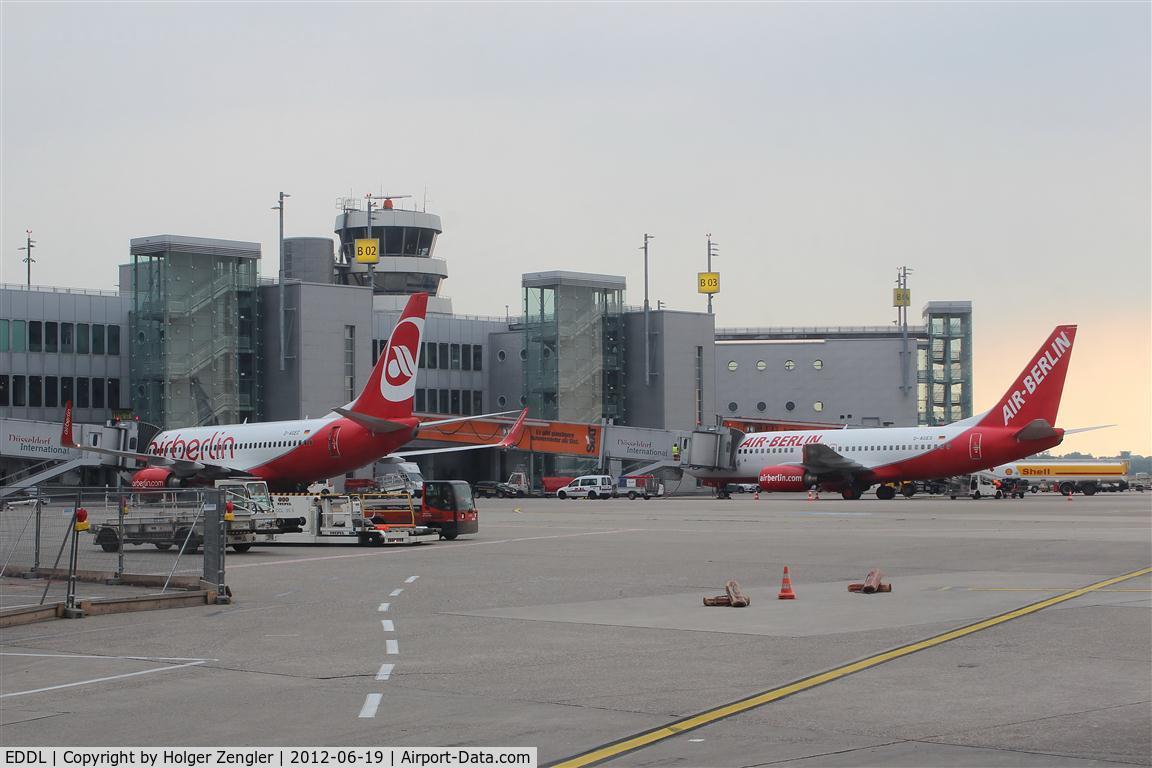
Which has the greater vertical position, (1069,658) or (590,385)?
(590,385)

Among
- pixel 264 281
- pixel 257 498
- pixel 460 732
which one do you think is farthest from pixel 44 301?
pixel 460 732

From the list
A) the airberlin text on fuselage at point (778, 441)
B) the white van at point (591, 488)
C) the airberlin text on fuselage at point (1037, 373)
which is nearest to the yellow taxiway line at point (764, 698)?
the airberlin text on fuselage at point (1037, 373)

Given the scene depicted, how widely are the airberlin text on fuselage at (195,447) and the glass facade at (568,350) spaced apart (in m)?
41.9

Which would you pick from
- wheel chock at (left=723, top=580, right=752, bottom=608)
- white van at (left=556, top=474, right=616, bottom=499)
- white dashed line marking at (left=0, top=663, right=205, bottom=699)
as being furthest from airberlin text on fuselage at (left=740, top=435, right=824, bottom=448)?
white dashed line marking at (left=0, top=663, right=205, bottom=699)

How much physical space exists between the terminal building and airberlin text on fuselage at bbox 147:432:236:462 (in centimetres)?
634

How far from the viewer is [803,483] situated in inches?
2960

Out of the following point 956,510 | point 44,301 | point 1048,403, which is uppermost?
point 44,301

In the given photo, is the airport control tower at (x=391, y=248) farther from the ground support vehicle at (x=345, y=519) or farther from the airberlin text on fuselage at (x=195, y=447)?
the ground support vehicle at (x=345, y=519)

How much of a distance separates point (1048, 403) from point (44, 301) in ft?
191

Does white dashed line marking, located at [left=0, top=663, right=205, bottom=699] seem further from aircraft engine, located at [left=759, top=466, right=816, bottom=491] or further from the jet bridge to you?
the jet bridge

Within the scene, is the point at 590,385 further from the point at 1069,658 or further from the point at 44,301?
→ the point at 1069,658

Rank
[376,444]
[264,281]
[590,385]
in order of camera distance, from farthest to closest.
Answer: [590,385], [264,281], [376,444]

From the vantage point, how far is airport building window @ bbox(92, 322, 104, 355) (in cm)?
A: 8388

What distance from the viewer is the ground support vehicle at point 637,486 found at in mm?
86062
